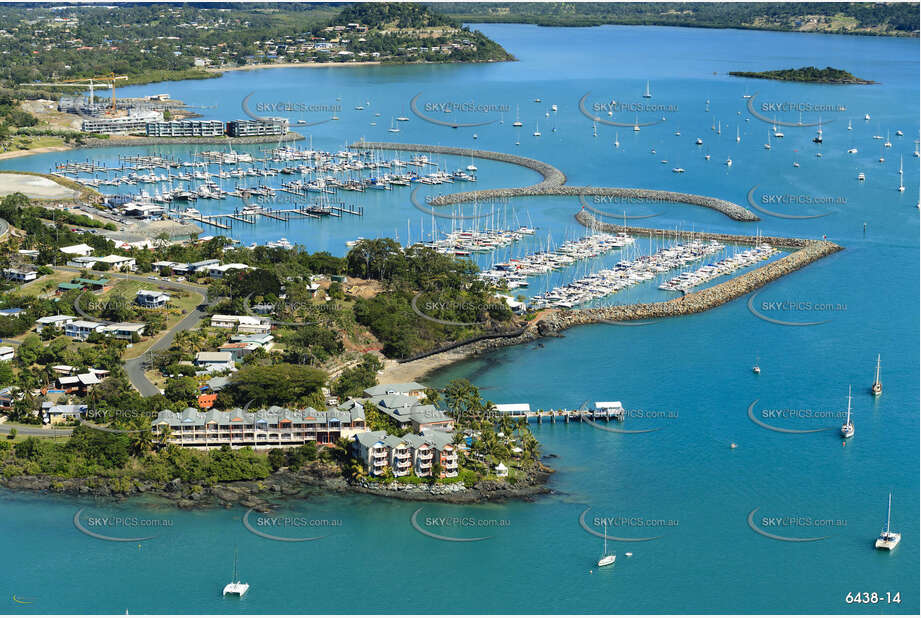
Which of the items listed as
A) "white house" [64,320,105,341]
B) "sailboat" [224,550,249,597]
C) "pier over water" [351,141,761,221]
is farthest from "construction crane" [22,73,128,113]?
"sailboat" [224,550,249,597]

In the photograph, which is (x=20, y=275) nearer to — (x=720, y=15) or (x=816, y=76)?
(x=816, y=76)

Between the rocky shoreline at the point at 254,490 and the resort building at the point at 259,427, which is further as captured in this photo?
the resort building at the point at 259,427

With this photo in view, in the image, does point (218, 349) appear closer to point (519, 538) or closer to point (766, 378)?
point (519, 538)

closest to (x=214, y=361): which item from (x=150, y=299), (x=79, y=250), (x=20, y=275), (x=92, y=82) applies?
(x=150, y=299)

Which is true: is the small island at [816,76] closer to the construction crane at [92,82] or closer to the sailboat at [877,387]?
the construction crane at [92,82]

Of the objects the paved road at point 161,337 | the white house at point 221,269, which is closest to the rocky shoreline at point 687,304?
the paved road at point 161,337
